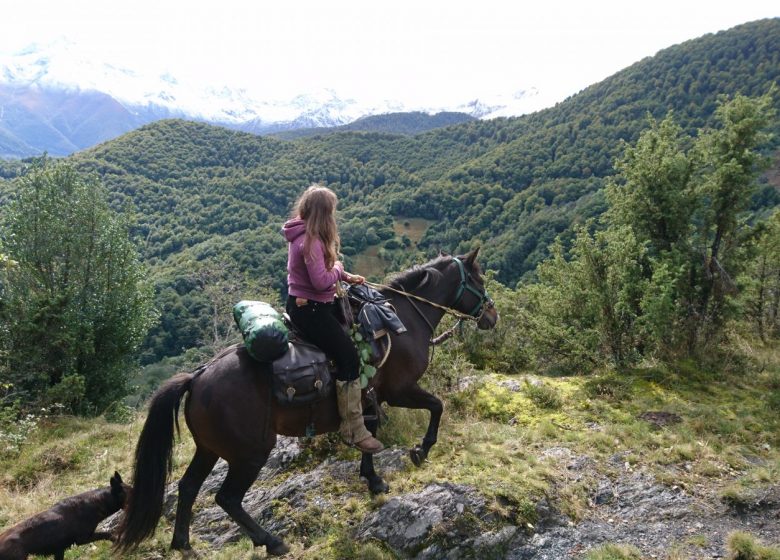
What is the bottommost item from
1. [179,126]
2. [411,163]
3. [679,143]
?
[679,143]

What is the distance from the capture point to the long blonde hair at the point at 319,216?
4.54m

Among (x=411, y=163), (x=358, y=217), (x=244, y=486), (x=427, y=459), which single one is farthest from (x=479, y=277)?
(x=411, y=163)

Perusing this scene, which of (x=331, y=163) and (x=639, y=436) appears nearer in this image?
(x=639, y=436)

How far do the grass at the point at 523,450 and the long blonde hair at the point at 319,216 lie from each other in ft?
9.96

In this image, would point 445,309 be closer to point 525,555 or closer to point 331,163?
point 525,555

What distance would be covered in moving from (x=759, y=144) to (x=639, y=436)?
6.34 metres

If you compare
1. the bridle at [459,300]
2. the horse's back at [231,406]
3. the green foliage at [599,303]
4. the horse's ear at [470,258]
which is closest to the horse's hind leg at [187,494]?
the horse's back at [231,406]

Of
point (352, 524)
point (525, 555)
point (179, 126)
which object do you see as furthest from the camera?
point (179, 126)

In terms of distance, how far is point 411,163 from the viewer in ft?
627

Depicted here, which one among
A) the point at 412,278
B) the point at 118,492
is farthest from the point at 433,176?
the point at 118,492

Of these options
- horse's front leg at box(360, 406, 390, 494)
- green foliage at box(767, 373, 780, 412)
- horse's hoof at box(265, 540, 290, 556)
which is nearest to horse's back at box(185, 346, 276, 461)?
horse's hoof at box(265, 540, 290, 556)

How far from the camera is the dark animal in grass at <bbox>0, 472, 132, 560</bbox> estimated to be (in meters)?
4.88

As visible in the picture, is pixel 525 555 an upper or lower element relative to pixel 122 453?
lower

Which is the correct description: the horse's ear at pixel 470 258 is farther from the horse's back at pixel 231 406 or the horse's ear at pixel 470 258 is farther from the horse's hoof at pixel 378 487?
the horse's back at pixel 231 406
